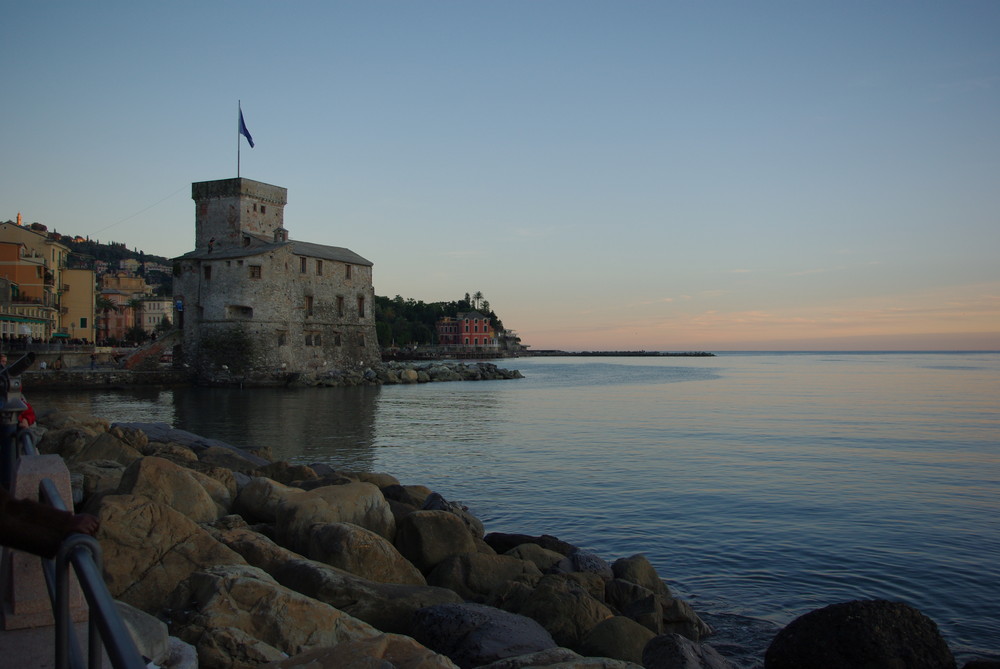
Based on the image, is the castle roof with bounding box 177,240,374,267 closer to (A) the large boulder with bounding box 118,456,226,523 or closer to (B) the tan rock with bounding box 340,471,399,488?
(B) the tan rock with bounding box 340,471,399,488

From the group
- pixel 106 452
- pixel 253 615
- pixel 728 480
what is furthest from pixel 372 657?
pixel 728 480

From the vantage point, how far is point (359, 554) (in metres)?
6.34

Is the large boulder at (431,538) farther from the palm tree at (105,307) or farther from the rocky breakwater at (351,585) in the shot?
the palm tree at (105,307)

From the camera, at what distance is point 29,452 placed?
3.99 metres

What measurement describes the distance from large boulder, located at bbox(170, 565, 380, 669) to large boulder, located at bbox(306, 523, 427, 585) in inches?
51.7

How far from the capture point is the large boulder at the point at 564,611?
585 cm

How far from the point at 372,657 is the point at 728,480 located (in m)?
11.4

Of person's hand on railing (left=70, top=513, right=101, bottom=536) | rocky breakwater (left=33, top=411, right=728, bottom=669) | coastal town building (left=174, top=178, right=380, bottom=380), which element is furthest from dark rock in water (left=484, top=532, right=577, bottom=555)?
coastal town building (left=174, top=178, right=380, bottom=380)

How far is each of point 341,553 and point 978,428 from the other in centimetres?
2261

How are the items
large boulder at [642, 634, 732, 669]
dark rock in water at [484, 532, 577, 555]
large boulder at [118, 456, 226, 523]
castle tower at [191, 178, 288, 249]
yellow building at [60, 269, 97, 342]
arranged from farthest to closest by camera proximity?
yellow building at [60, 269, 97, 342] → castle tower at [191, 178, 288, 249] → dark rock in water at [484, 532, 577, 555] → large boulder at [118, 456, 226, 523] → large boulder at [642, 634, 732, 669]

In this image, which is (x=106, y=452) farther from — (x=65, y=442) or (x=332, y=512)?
(x=332, y=512)

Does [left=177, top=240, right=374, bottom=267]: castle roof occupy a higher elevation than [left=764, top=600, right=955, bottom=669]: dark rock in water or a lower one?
higher

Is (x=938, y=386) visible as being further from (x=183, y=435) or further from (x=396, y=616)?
(x=396, y=616)

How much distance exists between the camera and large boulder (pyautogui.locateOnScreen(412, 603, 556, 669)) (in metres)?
5.00
